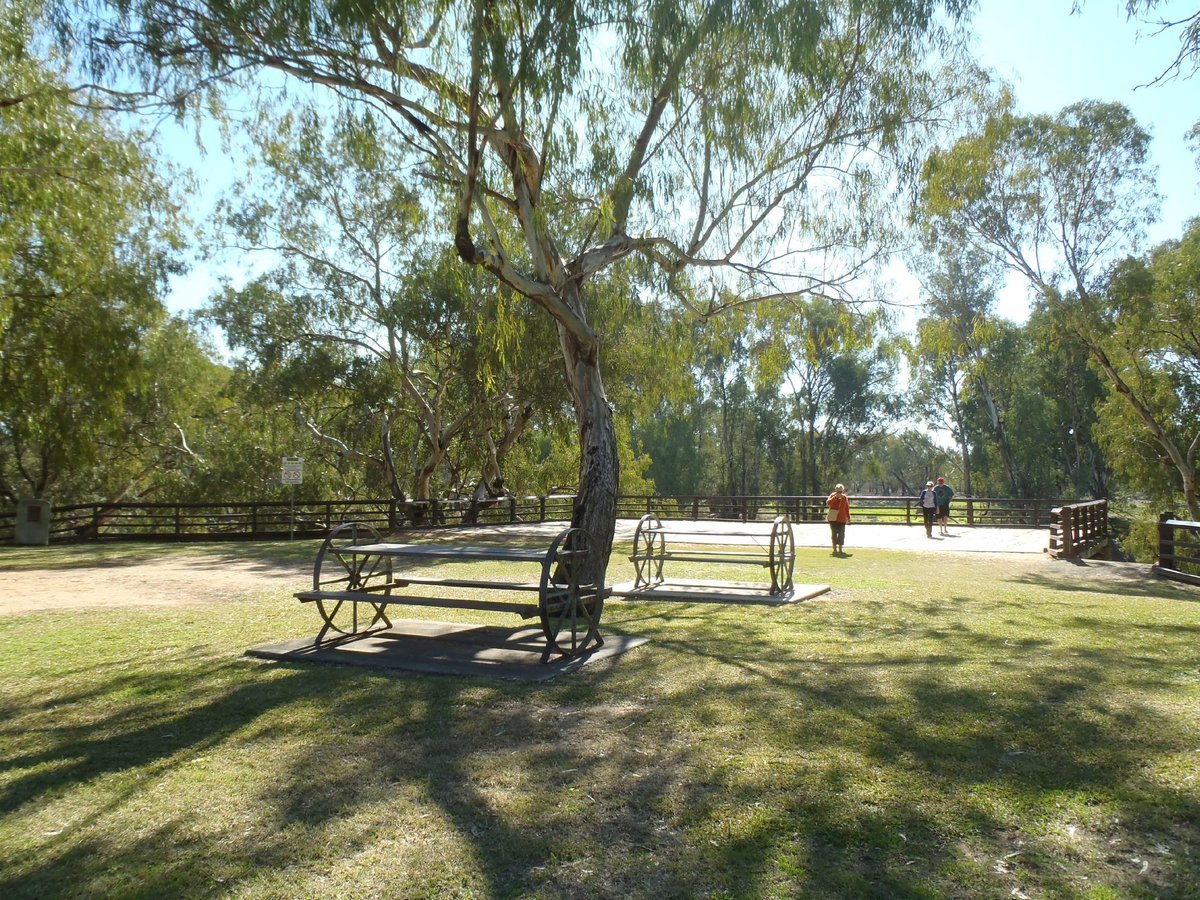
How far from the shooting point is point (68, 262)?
62.0 feet

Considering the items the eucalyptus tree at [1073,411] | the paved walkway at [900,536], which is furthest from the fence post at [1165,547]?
the eucalyptus tree at [1073,411]

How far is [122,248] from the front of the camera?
21.8m

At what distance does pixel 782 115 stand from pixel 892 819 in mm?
9081

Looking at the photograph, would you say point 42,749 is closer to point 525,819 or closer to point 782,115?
point 525,819

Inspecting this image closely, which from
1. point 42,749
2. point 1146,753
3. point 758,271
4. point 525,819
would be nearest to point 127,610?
point 42,749

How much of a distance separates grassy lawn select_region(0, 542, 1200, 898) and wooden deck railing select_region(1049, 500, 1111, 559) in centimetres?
1312

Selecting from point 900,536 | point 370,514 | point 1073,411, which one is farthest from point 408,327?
point 1073,411

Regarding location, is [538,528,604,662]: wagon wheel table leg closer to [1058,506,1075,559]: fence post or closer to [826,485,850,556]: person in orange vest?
[826,485,850,556]: person in orange vest

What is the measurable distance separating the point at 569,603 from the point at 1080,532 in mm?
18971

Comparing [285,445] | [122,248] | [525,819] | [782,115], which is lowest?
[525,819]

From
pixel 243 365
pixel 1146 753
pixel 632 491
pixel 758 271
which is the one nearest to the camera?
pixel 1146 753

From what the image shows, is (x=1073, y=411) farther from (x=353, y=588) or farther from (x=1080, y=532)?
(x=353, y=588)

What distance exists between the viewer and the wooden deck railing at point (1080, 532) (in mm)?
20141

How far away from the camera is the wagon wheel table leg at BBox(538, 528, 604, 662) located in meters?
6.76
